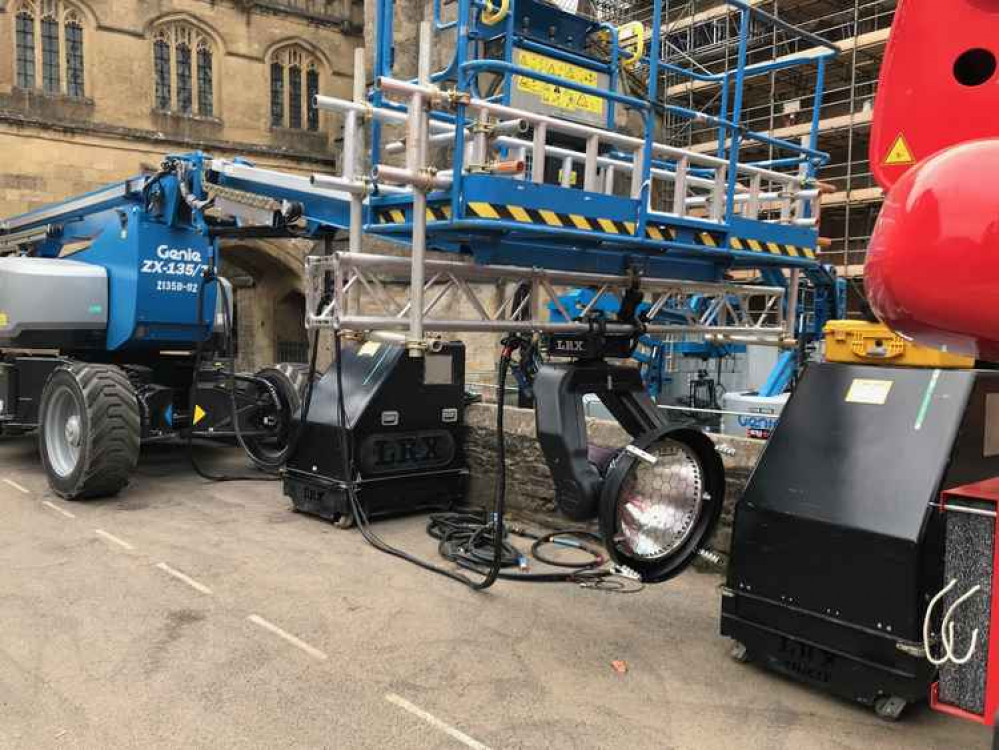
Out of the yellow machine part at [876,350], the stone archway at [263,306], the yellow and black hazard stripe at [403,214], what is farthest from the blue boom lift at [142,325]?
the stone archway at [263,306]

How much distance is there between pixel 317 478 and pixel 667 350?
10270 mm

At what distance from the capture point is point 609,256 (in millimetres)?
4562

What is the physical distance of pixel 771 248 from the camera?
4.89 meters

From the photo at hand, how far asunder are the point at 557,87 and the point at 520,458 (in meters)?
3.16

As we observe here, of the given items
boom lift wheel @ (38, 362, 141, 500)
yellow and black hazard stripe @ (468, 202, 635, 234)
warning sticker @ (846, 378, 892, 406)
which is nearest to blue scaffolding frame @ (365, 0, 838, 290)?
yellow and black hazard stripe @ (468, 202, 635, 234)

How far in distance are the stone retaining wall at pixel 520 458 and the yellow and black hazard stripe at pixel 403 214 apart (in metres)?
2.22

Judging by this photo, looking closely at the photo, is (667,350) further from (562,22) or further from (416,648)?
(416,648)

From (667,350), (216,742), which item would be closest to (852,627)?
→ (216,742)

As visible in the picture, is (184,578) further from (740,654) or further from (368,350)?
(740,654)

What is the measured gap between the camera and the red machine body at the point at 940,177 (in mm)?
1705

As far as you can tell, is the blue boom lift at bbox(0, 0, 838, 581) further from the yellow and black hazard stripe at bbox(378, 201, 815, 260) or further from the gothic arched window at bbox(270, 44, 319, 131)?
the gothic arched window at bbox(270, 44, 319, 131)

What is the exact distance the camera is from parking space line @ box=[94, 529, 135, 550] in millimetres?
5992

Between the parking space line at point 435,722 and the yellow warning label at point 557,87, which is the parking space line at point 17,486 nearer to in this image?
the parking space line at point 435,722

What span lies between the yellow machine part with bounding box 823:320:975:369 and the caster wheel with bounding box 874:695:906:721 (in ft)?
5.09
